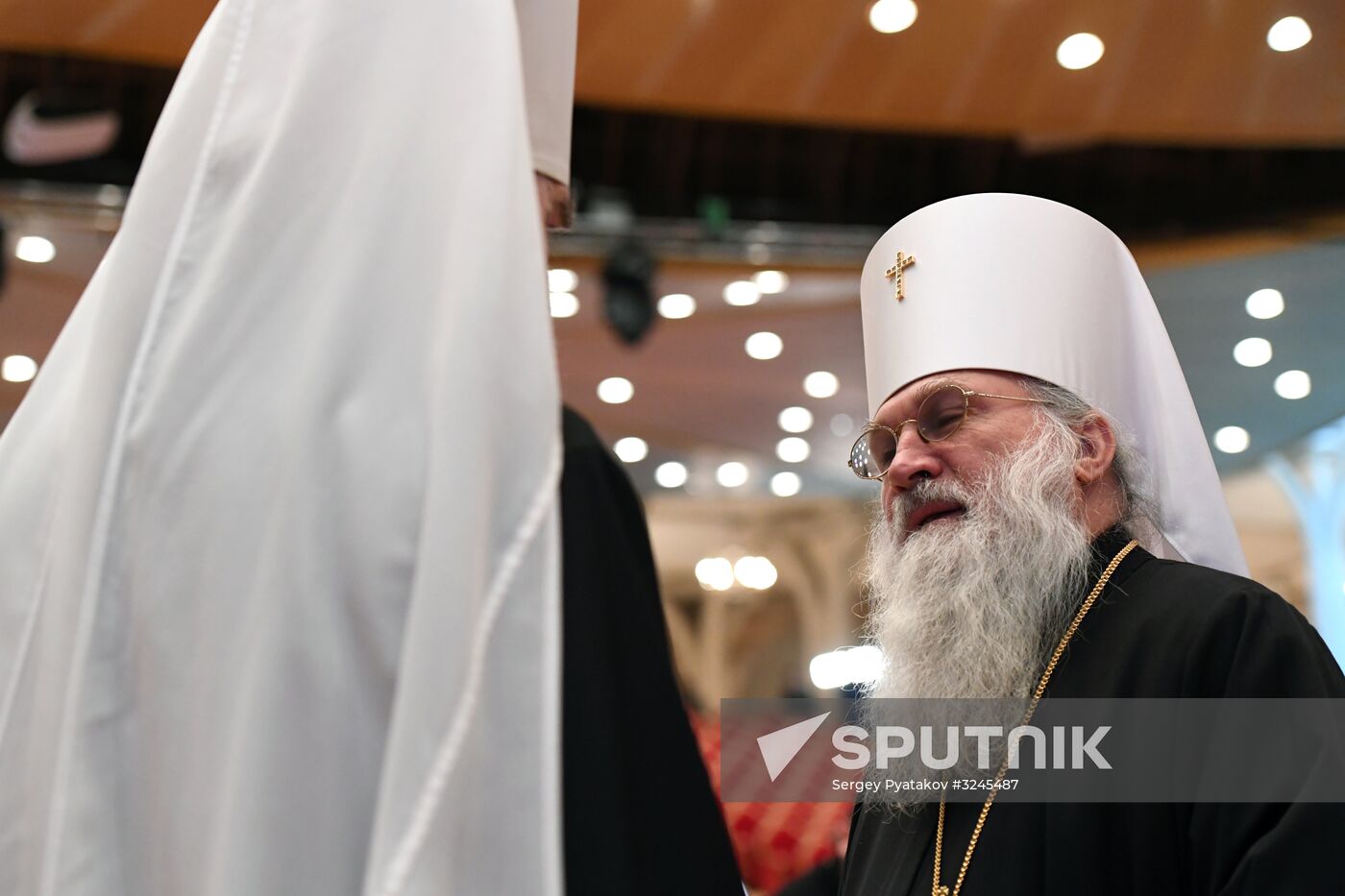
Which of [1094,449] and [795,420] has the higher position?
[795,420]

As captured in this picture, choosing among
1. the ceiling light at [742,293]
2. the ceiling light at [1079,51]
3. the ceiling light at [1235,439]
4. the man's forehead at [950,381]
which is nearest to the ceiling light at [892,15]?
the ceiling light at [1079,51]

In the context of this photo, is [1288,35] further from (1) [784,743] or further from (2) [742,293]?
(1) [784,743]

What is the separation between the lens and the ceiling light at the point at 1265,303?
6922 mm

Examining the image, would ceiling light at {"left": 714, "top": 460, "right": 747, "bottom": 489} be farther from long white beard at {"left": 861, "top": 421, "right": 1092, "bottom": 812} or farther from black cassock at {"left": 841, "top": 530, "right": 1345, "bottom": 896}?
black cassock at {"left": 841, "top": 530, "right": 1345, "bottom": 896}

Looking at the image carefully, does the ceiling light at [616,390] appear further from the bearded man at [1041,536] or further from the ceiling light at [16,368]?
the bearded man at [1041,536]

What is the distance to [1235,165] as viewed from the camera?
7.72m

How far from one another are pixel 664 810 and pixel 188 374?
0.41 meters

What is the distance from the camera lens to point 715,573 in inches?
448

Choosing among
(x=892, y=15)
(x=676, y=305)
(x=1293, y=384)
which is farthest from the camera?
(x=676, y=305)

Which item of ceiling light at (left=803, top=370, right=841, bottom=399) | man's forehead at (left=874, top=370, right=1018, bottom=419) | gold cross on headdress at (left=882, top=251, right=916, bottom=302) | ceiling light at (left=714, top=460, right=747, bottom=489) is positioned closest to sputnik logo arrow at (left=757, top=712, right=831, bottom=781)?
man's forehead at (left=874, top=370, right=1018, bottom=419)

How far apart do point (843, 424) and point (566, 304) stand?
2.51 m

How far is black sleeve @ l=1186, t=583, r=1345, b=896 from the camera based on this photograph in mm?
1451

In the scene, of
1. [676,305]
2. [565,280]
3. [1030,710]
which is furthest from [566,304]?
[1030,710]

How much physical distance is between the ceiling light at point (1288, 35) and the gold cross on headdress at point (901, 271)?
3.86 m
